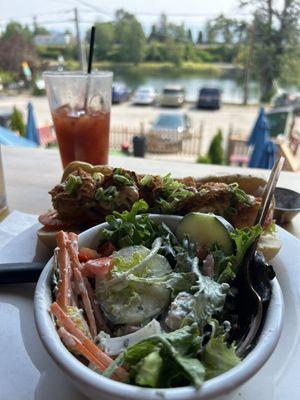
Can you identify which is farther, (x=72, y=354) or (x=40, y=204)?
(x=40, y=204)

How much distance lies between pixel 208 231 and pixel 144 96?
42.8 feet

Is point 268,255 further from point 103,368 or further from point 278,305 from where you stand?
point 103,368

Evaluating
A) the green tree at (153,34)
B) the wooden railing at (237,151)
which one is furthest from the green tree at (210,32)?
the wooden railing at (237,151)

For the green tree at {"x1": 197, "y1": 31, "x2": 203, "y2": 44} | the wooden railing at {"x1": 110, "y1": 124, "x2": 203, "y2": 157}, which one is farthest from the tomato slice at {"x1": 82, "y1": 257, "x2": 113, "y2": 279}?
the wooden railing at {"x1": 110, "y1": 124, "x2": 203, "y2": 157}

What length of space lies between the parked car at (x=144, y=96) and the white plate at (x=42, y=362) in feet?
42.5

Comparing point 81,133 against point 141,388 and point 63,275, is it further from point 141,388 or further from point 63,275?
point 141,388

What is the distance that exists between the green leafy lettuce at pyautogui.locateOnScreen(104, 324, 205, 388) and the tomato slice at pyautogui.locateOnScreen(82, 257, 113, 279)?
214 millimetres

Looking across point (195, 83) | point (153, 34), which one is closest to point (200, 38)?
point (153, 34)

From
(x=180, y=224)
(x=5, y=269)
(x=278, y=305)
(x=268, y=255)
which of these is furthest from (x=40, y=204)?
(x=278, y=305)

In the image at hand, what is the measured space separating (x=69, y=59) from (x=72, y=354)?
37.8 ft

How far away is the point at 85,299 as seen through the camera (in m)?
0.73

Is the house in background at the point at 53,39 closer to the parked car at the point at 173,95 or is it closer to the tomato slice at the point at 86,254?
the parked car at the point at 173,95

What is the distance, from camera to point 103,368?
1.91ft

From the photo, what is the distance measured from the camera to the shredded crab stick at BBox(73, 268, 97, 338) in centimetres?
69
